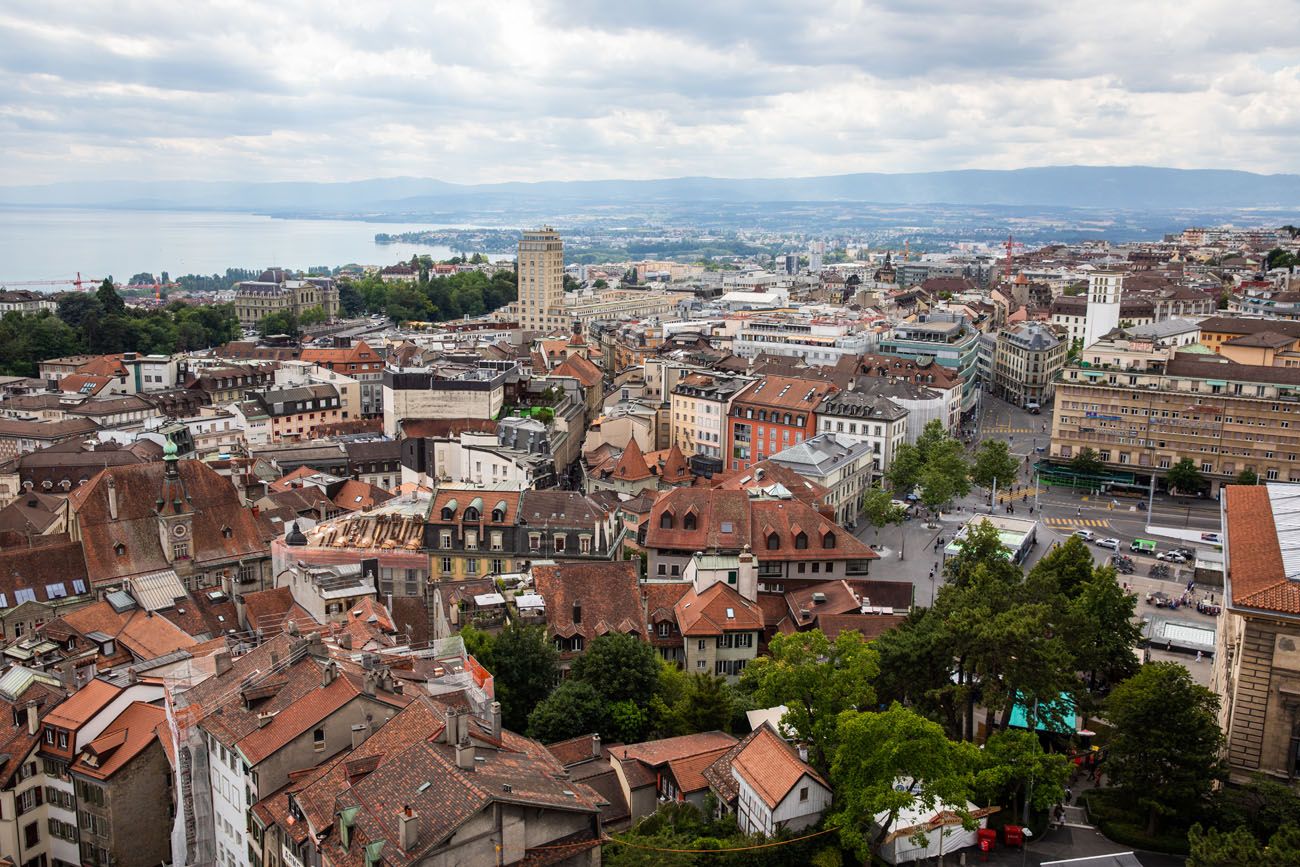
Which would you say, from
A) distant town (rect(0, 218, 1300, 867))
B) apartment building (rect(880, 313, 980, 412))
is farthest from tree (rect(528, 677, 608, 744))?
apartment building (rect(880, 313, 980, 412))

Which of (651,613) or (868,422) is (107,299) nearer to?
(868,422)

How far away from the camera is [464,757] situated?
24578 millimetres

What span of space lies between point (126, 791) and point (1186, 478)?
72721 mm

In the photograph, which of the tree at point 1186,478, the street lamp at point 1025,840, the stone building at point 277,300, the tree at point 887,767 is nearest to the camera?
the tree at point 887,767

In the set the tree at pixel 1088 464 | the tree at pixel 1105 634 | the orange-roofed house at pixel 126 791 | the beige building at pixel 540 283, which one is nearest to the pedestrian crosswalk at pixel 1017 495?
the tree at pixel 1088 464

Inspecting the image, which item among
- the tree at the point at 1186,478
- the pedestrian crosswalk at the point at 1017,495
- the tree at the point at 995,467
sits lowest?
the pedestrian crosswalk at the point at 1017,495

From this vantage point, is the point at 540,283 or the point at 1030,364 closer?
the point at 1030,364

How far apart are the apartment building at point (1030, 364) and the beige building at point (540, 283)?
207ft

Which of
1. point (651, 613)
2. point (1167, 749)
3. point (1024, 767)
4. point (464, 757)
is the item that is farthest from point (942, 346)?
point (464, 757)

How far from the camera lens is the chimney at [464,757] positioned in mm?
24516

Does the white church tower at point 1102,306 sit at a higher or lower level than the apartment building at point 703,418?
higher

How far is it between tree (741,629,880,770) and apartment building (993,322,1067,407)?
89421 mm

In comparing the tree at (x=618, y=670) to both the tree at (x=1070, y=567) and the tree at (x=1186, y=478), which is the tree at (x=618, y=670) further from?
the tree at (x=1186, y=478)

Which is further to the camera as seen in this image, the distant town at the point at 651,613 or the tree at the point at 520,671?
the tree at the point at 520,671
